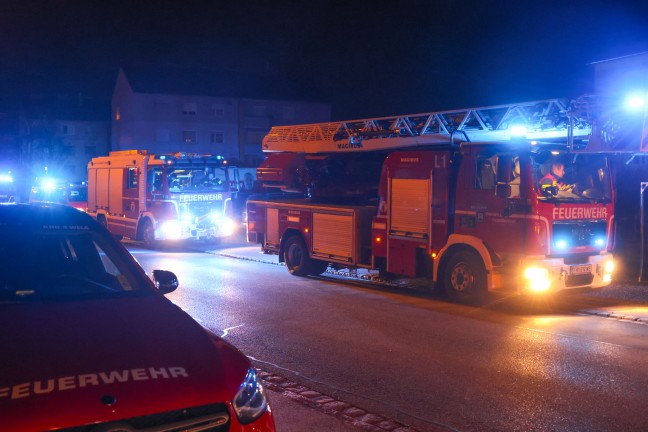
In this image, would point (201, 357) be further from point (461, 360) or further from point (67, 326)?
point (461, 360)

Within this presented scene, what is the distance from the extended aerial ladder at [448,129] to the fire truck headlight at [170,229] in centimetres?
572

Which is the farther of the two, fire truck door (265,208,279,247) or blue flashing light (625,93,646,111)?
fire truck door (265,208,279,247)

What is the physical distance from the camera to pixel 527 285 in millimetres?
10781

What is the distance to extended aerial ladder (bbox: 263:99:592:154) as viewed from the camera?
38.0ft

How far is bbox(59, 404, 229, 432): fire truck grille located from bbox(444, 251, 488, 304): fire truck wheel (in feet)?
27.7

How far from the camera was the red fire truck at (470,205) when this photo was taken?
35.8 ft

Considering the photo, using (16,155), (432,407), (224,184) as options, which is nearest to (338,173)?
(224,184)

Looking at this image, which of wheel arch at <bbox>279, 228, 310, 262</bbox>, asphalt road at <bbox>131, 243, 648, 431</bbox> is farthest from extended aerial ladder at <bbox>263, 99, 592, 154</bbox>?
asphalt road at <bbox>131, 243, 648, 431</bbox>

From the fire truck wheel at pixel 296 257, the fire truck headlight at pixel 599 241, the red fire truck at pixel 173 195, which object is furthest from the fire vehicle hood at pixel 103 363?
the red fire truck at pixel 173 195

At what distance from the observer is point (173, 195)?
21234 millimetres

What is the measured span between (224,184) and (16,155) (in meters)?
Result: 6.39

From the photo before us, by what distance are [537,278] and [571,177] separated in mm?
1861

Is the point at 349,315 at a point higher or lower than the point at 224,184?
lower

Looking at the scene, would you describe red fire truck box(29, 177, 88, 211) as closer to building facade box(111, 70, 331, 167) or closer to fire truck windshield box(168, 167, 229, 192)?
fire truck windshield box(168, 167, 229, 192)
